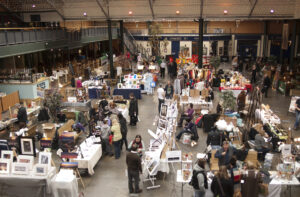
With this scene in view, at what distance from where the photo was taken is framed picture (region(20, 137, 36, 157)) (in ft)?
31.8

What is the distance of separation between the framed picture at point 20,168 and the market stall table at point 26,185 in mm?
101

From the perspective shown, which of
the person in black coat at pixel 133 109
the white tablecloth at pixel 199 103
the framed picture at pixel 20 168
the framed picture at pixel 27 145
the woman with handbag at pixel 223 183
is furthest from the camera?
the white tablecloth at pixel 199 103

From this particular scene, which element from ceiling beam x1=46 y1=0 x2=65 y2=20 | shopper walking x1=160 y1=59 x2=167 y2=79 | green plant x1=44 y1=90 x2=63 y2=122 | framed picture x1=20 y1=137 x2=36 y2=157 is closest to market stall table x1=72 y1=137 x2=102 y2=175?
framed picture x1=20 y1=137 x2=36 y2=157

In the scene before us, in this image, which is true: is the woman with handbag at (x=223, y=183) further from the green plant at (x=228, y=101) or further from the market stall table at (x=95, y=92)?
the market stall table at (x=95, y=92)

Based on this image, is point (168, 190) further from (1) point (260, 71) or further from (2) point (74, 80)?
(1) point (260, 71)

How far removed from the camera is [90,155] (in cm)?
927

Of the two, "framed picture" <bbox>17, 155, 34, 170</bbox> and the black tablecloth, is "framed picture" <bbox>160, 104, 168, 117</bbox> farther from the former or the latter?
the black tablecloth

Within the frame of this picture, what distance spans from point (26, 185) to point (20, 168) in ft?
1.51

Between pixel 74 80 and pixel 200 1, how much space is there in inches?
370

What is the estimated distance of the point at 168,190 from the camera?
8.34 m

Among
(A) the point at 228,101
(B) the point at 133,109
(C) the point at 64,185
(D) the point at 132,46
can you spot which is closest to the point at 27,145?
(C) the point at 64,185

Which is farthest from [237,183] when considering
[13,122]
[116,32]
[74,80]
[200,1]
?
[116,32]

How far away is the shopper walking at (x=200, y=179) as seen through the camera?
684cm

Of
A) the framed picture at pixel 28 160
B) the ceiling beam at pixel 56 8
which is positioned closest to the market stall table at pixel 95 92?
the ceiling beam at pixel 56 8
